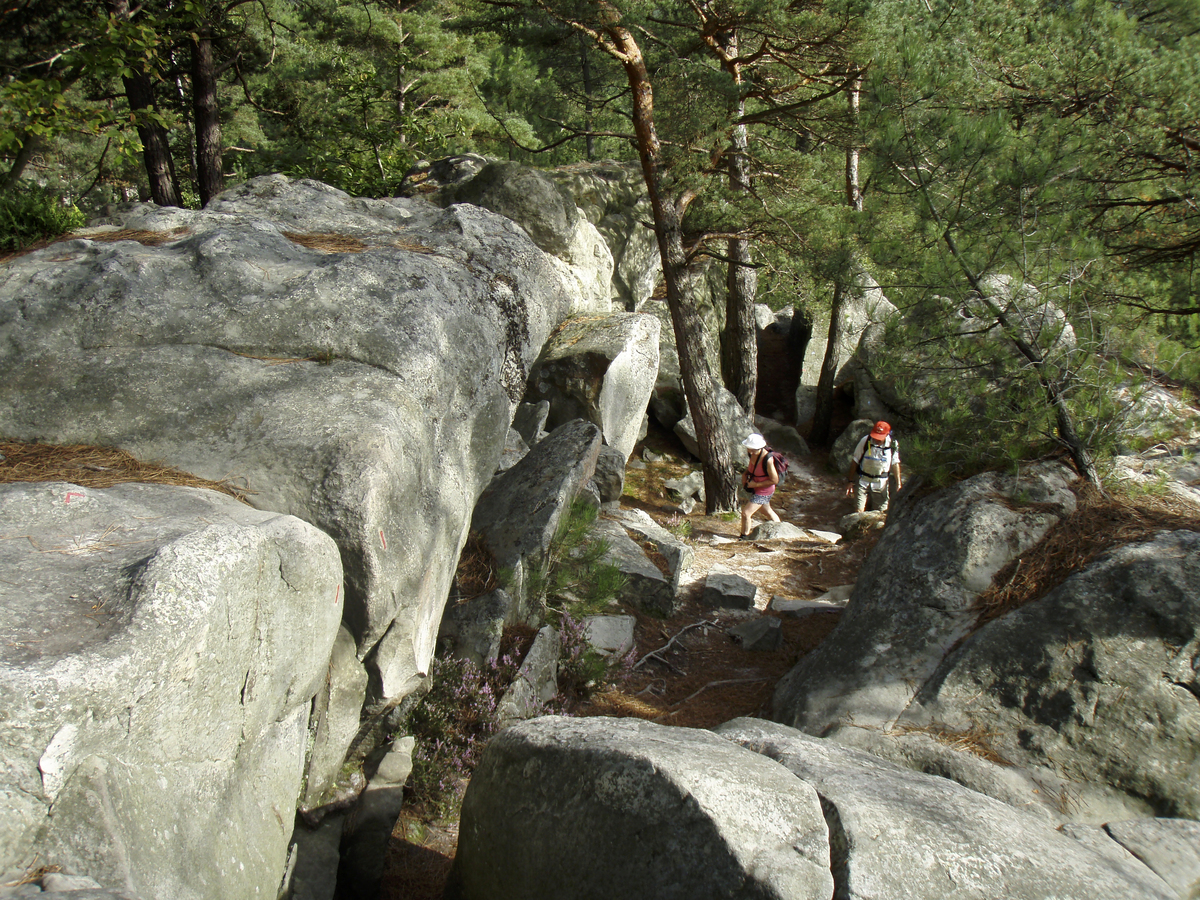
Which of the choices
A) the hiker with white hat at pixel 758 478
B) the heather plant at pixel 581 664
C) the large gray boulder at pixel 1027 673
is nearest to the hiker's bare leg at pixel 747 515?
the hiker with white hat at pixel 758 478

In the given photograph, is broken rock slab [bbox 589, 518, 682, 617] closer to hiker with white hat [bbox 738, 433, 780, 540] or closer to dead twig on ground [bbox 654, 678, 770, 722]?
dead twig on ground [bbox 654, 678, 770, 722]

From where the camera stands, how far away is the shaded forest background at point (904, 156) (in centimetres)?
542

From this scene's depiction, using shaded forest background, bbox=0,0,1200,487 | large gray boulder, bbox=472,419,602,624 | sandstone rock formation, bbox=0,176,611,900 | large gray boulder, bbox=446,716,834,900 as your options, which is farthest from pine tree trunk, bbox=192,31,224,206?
large gray boulder, bbox=446,716,834,900

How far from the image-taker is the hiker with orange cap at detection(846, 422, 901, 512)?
11336 millimetres

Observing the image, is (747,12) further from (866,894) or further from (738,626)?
(866,894)

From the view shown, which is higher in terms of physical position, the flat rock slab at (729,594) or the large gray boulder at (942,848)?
the large gray boulder at (942,848)

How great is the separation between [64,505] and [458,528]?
259cm

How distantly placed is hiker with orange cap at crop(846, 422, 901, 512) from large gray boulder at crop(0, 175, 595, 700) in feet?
22.5

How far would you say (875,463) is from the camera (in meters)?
11.4

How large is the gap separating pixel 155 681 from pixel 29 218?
4716 millimetres

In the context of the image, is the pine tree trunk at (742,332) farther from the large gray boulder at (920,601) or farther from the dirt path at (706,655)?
the large gray boulder at (920,601)

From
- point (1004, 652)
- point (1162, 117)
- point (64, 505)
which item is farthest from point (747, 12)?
point (64, 505)

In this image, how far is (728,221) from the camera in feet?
38.8

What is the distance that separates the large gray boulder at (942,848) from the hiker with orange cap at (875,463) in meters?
8.17
